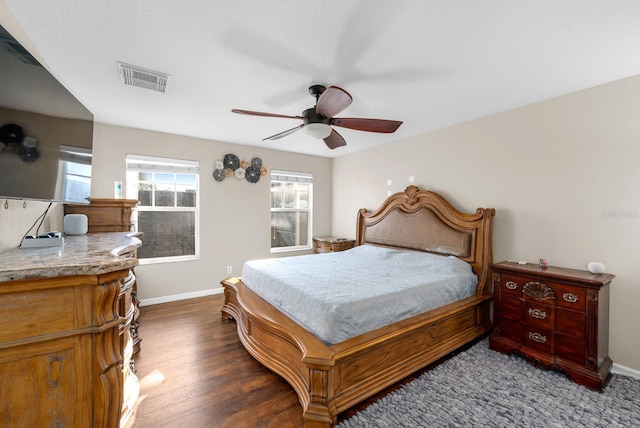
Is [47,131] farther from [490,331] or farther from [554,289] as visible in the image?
[490,331]

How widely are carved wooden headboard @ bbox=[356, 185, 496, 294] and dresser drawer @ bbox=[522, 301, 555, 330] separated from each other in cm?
51

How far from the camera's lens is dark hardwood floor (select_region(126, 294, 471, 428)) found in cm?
175

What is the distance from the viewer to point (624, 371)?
2.21 meters

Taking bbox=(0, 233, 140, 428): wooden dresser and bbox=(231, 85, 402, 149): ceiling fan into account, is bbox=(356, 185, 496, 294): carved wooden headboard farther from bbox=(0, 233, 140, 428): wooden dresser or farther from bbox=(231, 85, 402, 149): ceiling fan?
bbox=(0, 233, 140, 428): wooden dresser

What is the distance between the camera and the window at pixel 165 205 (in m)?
3.88

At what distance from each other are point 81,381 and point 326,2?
2.14 meters

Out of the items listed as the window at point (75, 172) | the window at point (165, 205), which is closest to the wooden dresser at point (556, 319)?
the window at point (75, 172)

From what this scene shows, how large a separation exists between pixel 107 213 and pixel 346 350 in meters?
2.84

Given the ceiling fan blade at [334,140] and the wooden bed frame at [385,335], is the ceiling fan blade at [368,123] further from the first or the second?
the wooden bed frame at [385,335]

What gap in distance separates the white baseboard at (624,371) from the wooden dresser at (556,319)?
139mm

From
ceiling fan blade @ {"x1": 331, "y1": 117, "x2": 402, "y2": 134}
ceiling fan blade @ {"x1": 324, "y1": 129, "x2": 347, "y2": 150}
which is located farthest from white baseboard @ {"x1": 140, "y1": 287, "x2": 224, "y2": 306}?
ceiling fan blade @ {"x1": 331, "y1": 117, "x2": 402, "y2": 134}

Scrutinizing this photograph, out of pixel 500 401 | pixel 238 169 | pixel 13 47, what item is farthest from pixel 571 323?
pixel 238 169

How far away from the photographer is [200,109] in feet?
9.71

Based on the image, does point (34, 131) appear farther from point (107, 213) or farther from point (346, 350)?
point (346, 350)
